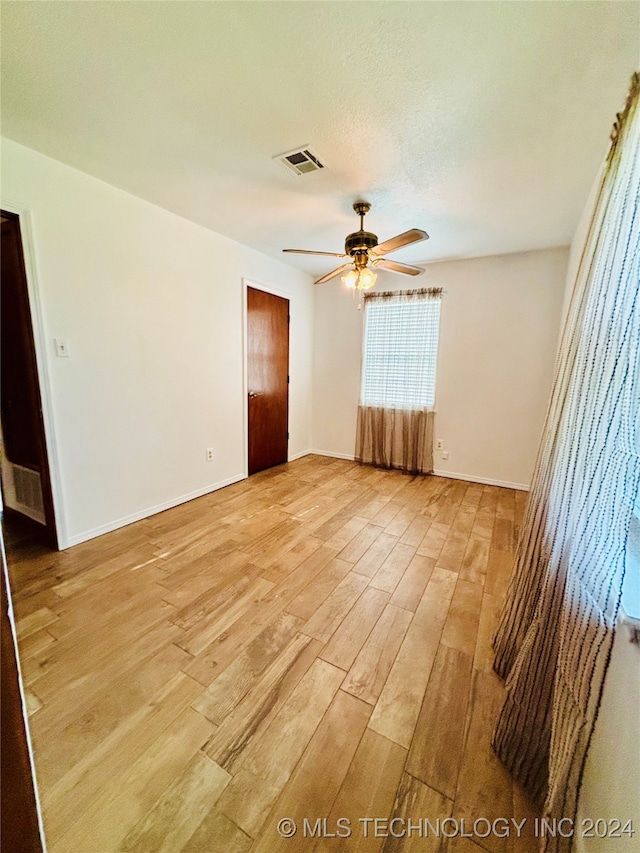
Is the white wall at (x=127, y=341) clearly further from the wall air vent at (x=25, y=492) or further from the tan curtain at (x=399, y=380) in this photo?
the tan curtain at (x=399, y=380)

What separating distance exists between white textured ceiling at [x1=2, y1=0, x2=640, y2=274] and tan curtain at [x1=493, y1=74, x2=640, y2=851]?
67cm

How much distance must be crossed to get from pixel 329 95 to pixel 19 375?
2.52 m

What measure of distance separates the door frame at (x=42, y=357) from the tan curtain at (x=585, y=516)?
270cm

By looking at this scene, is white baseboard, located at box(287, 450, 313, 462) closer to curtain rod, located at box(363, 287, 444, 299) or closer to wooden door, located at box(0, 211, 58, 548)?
curtain rod, located at box(363, 287, 444, 299)

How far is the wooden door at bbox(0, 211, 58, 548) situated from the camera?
199cm

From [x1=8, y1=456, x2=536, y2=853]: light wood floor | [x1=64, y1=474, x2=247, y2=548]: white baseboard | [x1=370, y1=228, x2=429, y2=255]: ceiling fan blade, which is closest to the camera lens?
[x1=8, y1=456, x2=536, y2=853]: light wood floor

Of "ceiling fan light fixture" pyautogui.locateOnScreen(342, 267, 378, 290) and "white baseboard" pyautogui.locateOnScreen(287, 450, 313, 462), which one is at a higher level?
"ceiling fan light fixture" pyautogui.locateOnScreen(342, 267, 378, 290)

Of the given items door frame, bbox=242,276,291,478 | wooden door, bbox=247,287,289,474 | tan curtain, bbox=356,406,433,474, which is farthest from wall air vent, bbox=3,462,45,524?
tan curtain, bbox=356,406,433,474

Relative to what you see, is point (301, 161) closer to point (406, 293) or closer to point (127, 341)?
point (127, 341)

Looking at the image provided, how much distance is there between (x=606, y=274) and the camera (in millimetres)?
873

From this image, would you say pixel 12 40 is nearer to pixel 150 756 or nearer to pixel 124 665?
pixel 124 665

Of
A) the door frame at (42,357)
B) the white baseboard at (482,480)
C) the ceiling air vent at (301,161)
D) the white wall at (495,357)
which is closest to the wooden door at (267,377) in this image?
the white wall at (495,357)

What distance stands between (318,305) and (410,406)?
194 cm

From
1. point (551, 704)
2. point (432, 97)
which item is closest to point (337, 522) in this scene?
point (551, 704)
